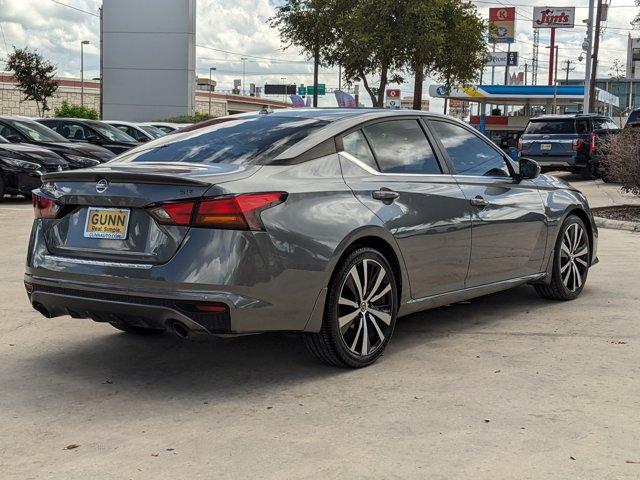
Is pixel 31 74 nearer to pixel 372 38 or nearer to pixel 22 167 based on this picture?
pixel 372 38

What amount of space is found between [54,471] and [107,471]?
226 millimetres

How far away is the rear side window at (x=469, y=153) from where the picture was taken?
6.45 meters

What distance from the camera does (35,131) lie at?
18969mm

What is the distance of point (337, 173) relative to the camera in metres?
5.43

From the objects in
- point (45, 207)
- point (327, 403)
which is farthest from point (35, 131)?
point (327, 403)

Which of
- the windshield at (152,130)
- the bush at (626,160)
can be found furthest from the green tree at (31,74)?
the bush at (626,160)

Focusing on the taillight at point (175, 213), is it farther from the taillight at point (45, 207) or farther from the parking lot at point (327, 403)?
the parking lot at point (327, 403)

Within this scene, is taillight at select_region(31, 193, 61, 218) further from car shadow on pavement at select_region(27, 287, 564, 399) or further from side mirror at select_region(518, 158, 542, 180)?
side mirror at select_region(518, 158, 542, 180)

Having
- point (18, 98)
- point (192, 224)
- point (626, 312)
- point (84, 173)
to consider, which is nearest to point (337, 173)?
point (192, 224)

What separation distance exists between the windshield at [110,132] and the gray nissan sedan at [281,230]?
15.8 meters

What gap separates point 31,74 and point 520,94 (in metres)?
37.0

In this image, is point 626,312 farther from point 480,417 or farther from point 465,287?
point 480,417

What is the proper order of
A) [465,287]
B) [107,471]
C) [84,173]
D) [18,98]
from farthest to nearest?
[18,98]
[465,287]
[84,173]
[107,471]

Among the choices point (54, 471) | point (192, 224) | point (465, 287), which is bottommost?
point (54, 471)
